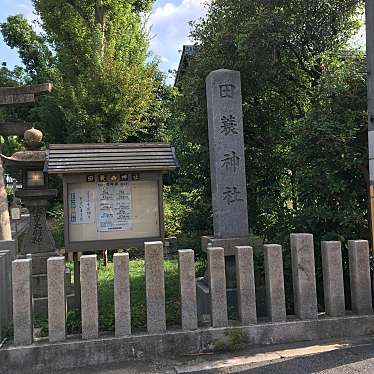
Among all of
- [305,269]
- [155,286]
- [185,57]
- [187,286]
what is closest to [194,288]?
[187,286]

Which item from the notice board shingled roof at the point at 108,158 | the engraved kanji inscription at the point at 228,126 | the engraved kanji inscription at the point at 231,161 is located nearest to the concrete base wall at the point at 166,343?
the notice board shingled roof at the point at 108,158

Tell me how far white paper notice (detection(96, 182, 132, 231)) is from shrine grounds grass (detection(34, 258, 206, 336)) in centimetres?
107

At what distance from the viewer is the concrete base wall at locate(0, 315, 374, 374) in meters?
4.01

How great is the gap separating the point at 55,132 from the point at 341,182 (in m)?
13.4

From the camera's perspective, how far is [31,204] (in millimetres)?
7852

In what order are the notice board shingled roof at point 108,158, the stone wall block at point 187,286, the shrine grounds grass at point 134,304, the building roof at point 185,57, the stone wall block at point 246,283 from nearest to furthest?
1. the stone wall block at point 187,286
2. the stone wall block at point 246,283
3. the shrine grounds grass at point 134,304
4. the notice board shingled roof at point 108,158
5. the building roof at point 185,57

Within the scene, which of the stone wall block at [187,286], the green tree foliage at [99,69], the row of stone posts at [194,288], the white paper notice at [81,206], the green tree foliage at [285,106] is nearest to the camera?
the row of stone posts at [194,288]

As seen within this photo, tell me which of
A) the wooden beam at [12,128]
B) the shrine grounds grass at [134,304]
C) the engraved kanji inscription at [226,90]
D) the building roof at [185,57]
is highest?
the building roof at [185,57]

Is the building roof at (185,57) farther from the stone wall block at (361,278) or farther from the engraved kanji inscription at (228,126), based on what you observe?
the stone wall block at (361,278)

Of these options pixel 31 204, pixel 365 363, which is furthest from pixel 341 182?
pixel 31 204

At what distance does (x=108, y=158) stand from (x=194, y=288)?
6.31 feet

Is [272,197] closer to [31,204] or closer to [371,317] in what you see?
[371,317]

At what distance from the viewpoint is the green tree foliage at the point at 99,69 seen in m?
13.9

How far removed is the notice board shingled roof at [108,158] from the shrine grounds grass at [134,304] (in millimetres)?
1755
